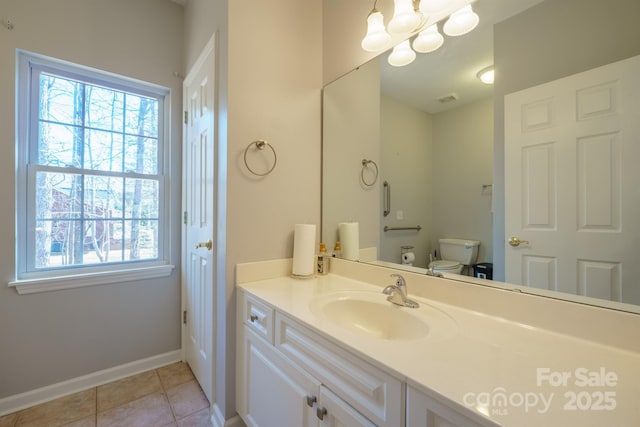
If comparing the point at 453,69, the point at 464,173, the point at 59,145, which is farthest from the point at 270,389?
the point at 59,145

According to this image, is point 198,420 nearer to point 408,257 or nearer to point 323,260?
point 323,260

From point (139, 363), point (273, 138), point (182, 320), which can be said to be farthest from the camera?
point (182, 320)

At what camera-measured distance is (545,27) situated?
0.89 m

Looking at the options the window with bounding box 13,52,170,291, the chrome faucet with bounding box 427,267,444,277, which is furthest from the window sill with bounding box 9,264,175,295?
the chrome faucet with bounding box 427,267,444,277

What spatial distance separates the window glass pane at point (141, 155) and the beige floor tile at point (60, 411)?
148 cm

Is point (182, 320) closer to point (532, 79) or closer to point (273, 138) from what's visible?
point (273, 138)

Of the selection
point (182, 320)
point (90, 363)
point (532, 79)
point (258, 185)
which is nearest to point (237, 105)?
point (258, 185)

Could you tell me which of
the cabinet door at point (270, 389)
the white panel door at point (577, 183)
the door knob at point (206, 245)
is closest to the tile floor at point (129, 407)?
the cabinet door at point (270, 389)

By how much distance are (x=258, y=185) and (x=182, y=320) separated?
1388mm

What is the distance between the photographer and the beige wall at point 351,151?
4.86ft

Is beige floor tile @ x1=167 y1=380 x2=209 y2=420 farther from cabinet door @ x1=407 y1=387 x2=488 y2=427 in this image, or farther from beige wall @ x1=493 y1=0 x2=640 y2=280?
beige wall @ x1=493 y1=0 x2=640 y2=280

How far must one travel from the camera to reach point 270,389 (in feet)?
3.52

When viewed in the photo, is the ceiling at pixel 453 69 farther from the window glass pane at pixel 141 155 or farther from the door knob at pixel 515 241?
the window glass pane at pixel 141 155

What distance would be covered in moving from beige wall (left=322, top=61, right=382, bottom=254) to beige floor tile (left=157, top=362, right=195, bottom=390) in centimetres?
139
